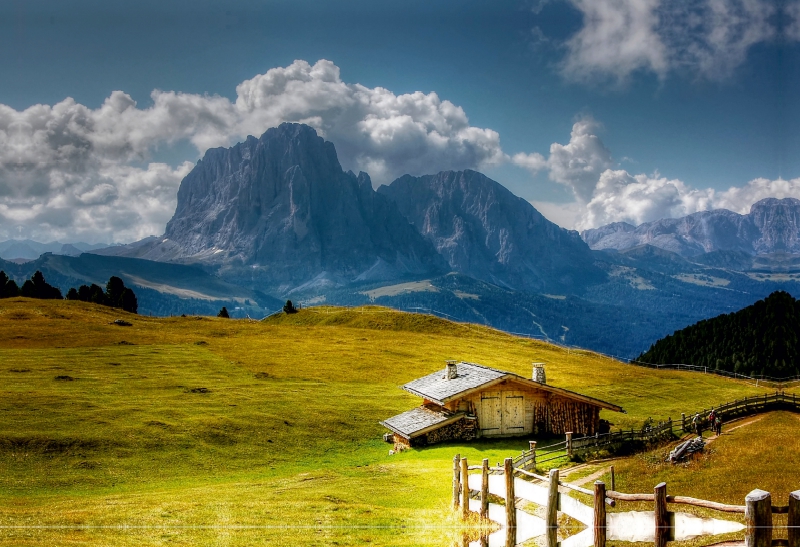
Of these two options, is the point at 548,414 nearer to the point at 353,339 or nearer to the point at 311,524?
the point at 311,524

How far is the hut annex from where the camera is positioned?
4712 centimetres

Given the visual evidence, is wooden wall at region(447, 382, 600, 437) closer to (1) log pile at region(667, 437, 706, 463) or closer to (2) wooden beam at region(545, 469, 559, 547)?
(1) log pile at region(667, 437, 706, 463)

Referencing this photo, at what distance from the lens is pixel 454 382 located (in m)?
51.2

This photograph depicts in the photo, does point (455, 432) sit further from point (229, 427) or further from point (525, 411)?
point (229, 427)

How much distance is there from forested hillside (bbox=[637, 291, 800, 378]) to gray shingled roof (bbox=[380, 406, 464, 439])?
10659 centimetres

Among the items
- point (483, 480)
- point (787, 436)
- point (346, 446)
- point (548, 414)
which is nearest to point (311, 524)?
point (483, 480)

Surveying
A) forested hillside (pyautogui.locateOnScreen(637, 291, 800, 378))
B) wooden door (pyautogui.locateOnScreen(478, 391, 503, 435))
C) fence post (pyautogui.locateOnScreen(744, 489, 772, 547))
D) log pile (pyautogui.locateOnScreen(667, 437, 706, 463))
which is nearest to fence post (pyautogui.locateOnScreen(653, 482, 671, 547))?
fence post (pyautogui.locateOnScreen(744, 489, 772, 547))

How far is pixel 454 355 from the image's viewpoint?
9744cm

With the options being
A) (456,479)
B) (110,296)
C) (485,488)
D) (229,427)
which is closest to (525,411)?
(229,427)

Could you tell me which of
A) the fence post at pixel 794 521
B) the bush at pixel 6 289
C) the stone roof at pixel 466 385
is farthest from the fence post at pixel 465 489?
the bush at pixel 6 289

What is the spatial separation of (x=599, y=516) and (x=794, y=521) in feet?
13.5

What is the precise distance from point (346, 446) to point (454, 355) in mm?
52074

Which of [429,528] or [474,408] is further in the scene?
[474,408]

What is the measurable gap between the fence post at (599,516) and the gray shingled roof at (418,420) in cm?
3197
